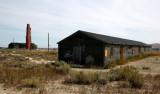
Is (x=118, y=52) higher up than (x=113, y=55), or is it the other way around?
(x=118, y=52)

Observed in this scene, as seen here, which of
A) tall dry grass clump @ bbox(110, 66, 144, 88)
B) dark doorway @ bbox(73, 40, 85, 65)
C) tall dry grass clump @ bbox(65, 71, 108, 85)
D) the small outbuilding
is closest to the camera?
tall dry grass clump @ bbox(110, 66, 144, 88)

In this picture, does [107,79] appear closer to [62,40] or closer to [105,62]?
[105,62]

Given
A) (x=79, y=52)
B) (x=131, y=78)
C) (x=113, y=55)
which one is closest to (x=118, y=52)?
(x=113, y=55)

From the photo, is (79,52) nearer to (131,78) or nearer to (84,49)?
(84,49)

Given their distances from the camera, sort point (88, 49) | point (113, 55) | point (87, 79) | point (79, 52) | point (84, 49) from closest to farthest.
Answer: point (87, 79)
point (88, 49)
point (84, 49)
point (79, 52)
point (113, 55)

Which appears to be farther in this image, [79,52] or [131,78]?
[79,52]

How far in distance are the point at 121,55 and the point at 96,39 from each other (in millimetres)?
6067

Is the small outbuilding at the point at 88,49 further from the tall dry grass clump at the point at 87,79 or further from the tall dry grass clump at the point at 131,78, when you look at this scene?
the tall dry grass clump at the point at 87,79

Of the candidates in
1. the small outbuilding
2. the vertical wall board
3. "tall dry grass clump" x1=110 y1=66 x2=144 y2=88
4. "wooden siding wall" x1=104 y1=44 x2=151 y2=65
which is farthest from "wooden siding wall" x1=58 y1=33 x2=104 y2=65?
"tall dry grass clump" x1=110 y1=66 x2=144 y2=88

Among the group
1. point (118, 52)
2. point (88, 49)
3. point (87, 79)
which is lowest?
point (87, 79)

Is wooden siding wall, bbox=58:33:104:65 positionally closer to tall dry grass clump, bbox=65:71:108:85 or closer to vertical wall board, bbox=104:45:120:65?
Answer: vertical wall board, bbox=104:45:120:65

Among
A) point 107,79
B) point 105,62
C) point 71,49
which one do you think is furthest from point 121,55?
point 107,79

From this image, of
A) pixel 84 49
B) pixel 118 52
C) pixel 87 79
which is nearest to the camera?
pixel 87 79

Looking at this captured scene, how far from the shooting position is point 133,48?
27188 mm
